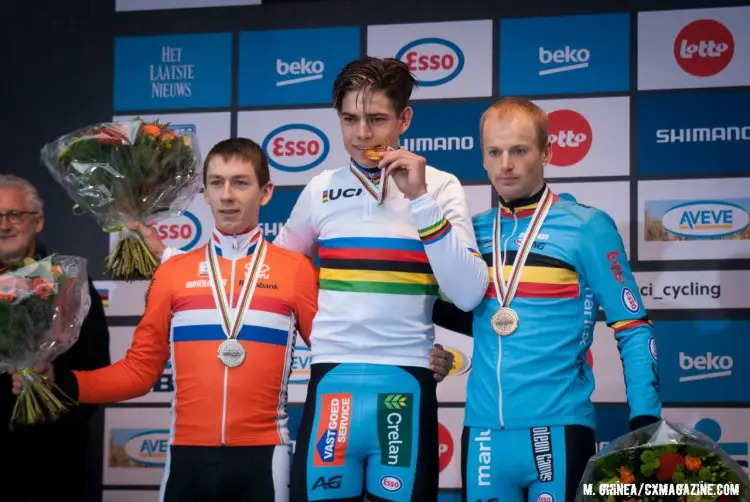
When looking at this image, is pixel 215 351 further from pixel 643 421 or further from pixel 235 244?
pixel 643 421

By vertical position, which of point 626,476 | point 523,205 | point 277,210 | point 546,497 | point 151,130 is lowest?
point 546,497

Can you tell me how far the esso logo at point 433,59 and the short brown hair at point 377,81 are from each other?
157 cm

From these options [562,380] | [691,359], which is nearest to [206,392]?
[562,380]

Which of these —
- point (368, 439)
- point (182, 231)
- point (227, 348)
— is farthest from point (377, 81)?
point (182, 231)

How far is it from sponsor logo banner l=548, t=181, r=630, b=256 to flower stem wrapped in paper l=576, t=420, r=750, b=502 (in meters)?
2.02

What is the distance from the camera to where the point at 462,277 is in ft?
8.06

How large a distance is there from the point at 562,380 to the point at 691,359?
172 centimetres

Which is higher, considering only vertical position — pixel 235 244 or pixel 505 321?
pixel 235 244

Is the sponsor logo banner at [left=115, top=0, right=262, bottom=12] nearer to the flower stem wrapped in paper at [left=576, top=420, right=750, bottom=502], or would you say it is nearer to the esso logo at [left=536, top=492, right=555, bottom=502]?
the esso logo at [left=536, top=492, right=555, bottom=502]

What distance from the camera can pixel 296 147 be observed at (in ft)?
14.2

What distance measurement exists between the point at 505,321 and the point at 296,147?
6.71ft

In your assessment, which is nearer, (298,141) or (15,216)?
(15,216)

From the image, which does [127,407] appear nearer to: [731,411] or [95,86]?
[95,86]

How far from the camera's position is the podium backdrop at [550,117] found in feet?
13.0
